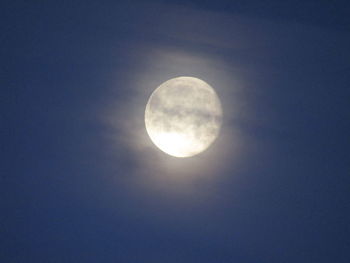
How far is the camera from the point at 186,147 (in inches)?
319

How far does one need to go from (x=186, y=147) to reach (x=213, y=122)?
675 millimetres

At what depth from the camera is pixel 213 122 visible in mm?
8000
